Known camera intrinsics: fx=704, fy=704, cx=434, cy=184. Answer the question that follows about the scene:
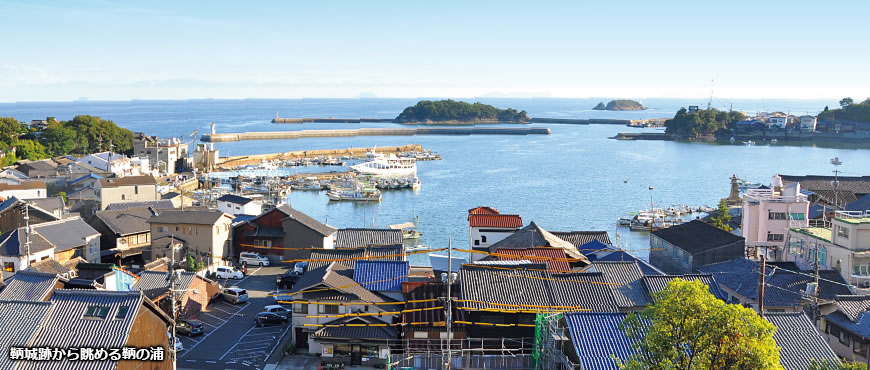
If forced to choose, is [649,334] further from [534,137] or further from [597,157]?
[534,137]

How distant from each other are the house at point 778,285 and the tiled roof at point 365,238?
6524 mm

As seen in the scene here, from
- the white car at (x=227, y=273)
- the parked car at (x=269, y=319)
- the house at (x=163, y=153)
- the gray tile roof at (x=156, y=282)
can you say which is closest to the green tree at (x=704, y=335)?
the parked car at (x=269, y=319)

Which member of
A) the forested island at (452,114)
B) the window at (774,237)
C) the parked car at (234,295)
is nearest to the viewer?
the parked car at (234,295)

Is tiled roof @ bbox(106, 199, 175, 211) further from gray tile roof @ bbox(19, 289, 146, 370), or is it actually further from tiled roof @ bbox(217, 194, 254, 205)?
gray tile roof @ bbox(19, 289, 146, 370)

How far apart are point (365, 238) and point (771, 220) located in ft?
28.2

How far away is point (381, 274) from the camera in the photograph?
11.4 meters

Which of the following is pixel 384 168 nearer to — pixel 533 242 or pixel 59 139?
pixel 59 139

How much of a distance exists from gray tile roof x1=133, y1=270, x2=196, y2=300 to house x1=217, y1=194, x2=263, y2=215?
819 cm

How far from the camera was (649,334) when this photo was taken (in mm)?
5637

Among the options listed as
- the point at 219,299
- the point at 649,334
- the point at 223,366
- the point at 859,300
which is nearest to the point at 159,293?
the point at 219,299

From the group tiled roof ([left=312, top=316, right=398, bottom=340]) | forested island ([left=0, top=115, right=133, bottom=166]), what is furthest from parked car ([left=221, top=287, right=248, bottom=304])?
forested island ([left=0, top=115, right=133, bottom=166])

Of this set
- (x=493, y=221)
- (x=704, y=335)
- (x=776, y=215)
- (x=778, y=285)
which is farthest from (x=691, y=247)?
(x=704, y=335)

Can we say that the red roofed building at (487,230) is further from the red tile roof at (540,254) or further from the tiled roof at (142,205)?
the tiled roof at (142,205)

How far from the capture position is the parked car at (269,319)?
457 inches
